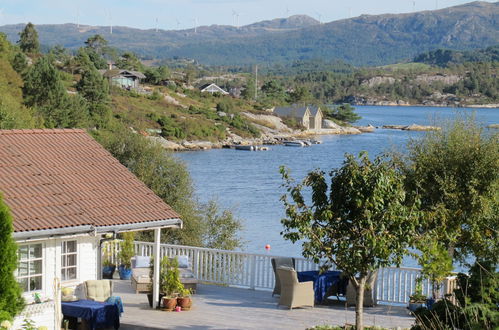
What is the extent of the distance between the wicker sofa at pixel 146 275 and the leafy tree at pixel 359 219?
4459mm

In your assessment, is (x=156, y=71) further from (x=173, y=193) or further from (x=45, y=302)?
(x=45, y=302)

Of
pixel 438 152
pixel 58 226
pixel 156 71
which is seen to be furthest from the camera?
pixel 156 71

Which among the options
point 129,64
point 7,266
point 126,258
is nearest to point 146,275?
point 126,258

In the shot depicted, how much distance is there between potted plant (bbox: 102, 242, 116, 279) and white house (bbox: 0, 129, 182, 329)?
2.94 metres

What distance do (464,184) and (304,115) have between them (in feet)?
388

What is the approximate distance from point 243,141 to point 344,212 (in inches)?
3941

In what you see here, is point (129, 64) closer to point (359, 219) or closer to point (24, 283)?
point (24, 283)

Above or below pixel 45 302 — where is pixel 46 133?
above

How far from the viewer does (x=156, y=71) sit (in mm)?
135500

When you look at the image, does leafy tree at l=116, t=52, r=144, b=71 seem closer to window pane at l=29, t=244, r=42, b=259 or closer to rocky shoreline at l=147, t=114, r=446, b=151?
rocky shoreline at l=147, t=114, r=446, b=151

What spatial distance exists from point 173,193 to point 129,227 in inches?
549

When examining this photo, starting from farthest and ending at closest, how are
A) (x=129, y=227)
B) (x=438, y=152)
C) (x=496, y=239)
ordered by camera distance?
1. (x=438, y=152)
2. (x=496, y=239)
3. (x=129, y=227)

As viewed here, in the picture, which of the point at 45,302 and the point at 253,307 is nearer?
the point at 45,302

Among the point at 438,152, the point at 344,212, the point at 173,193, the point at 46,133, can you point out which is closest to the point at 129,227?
the point at 46,133
